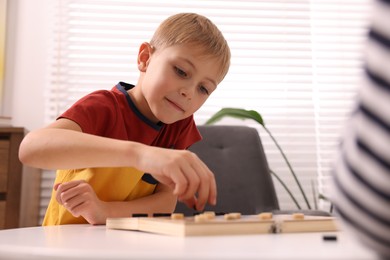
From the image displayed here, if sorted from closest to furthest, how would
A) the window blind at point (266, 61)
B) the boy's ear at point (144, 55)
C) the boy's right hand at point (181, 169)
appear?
the boy's right hand at point (181, 169)
the boy's ear at point (144, 55)
the window blind at point (266, 61)

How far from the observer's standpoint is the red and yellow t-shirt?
1.16 meters

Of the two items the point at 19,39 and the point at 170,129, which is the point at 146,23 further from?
the point at 170,129

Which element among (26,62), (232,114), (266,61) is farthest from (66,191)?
(266,61)

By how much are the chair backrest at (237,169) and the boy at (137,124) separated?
71cm

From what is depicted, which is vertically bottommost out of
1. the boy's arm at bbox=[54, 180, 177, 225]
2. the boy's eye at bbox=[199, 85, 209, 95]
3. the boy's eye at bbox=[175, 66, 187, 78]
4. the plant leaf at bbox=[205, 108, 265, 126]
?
the plant leaf at bbox=[205, 108, 265, 126]

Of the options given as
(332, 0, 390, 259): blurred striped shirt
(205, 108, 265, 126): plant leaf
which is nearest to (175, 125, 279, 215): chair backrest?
(205, 108, 265, 126): plant leaf

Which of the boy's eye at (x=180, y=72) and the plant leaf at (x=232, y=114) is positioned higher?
the boy's eye at (x=180, y=72)

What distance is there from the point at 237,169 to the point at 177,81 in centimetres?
103

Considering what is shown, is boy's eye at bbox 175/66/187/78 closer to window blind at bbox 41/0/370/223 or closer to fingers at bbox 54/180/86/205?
fingers at bbox 54/180/86/205

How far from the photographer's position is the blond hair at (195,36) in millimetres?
1211

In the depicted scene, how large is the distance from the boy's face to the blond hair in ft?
0.06

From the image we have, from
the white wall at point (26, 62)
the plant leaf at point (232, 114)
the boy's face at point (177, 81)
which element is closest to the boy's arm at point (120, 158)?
the boy's face at point (177, 81)

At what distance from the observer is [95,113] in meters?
1.17

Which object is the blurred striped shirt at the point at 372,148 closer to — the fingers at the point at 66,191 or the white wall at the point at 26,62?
the fingers at the point at 66,191
